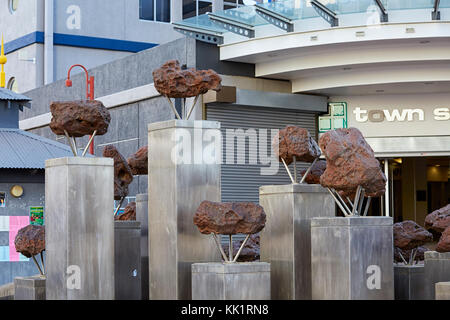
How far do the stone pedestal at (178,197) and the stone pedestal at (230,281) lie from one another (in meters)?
0.66

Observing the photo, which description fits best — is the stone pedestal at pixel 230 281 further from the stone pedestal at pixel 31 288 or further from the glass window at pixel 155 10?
the glass window at pixel 155 10

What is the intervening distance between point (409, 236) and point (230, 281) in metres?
3.65

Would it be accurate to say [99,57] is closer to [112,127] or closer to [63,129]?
[112,127]

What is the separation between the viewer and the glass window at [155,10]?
126 feet

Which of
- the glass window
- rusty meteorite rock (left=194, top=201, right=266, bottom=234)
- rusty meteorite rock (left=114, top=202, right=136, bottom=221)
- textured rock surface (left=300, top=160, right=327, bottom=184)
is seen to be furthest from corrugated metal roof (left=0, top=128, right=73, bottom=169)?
the glass window

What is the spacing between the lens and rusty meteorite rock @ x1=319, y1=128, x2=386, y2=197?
11.2m

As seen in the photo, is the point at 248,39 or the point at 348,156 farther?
the point at 248,39

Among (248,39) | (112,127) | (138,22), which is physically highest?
(138,22)

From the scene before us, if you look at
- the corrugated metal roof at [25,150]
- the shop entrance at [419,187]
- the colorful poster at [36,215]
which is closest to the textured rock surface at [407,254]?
the corrugated metal roof at [25,150]

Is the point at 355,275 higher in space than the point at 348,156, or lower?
lower

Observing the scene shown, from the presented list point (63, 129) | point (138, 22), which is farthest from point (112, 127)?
point (63, 129)

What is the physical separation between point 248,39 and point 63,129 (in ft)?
38.6
